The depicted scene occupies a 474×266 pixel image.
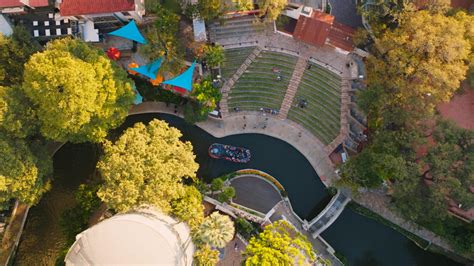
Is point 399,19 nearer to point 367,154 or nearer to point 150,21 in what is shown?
point 367,154

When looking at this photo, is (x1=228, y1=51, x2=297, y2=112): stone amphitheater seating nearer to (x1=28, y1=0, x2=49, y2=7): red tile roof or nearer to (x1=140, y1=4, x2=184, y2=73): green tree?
(x1=140, y1=4, x2=184, y2=73): green tree

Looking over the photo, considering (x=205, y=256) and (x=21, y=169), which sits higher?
(x=21, y=169)

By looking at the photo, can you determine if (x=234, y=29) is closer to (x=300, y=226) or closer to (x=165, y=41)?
(x=165, y=41)

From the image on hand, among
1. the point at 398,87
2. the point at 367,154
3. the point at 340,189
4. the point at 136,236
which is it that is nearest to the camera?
the point at 136,236

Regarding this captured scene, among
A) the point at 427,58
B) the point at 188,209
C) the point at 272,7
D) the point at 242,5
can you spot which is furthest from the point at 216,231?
the point at 427,58

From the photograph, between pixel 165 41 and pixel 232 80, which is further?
pixel 232 80

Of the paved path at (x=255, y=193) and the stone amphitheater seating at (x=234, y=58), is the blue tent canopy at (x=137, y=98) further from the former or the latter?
the paved path at (x=255, y=193)

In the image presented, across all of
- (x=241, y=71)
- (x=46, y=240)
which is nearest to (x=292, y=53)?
(x=241, y=71)
